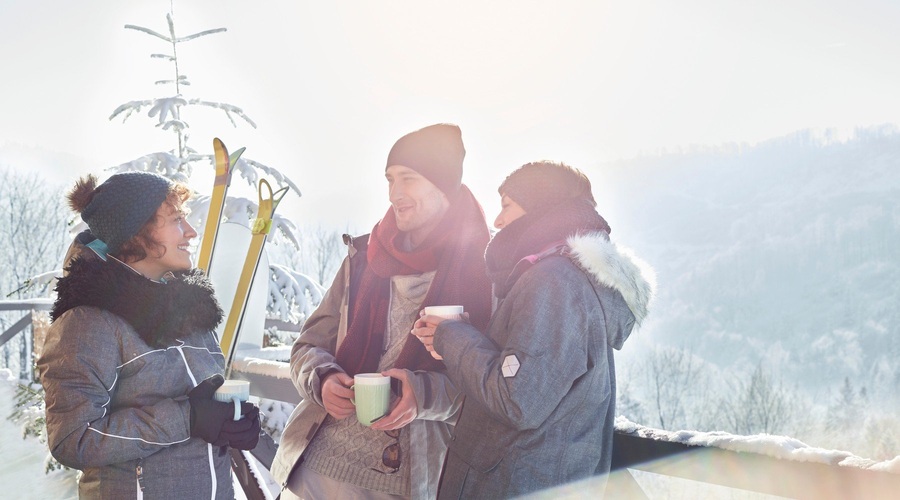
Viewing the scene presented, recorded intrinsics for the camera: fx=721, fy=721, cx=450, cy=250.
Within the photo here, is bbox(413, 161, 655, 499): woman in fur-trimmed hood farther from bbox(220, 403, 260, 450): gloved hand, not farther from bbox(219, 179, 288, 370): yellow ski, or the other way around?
bbox(219, 179, 288, 370): yellow ski

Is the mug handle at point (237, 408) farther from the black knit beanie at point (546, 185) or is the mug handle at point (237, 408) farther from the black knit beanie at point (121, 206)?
the black knit beanie at point (546, 185)

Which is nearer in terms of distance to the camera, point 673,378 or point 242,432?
point 242,432

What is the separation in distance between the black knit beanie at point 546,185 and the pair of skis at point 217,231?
9.33ft

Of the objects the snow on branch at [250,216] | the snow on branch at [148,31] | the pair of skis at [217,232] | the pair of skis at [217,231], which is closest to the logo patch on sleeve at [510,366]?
the pair of skis at [217,232]

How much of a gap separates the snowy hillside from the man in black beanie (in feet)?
140

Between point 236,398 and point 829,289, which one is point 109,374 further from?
point 829,289

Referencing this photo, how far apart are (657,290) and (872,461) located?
1.75 feet

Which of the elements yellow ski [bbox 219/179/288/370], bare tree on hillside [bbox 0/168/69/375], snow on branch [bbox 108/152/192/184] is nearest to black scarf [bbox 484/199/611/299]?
yellow ski [bbox 219/179/288/370]

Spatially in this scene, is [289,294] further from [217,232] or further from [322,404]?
[322,404]

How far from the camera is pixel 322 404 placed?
1.93m

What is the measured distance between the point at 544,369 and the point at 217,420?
0.80 metres

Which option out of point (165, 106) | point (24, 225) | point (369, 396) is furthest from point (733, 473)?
point (24, 225)

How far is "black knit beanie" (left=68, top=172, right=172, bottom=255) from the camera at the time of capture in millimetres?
1766

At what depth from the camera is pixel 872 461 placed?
1.38 metres
